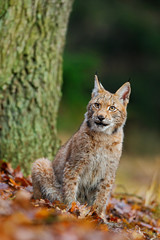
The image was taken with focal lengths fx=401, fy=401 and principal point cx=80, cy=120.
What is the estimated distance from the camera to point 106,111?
4637 millimetres

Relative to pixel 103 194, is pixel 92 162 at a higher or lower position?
higher

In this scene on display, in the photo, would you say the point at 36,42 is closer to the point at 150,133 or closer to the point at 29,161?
the point at 29,161

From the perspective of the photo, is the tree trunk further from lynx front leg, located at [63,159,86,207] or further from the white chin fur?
the white chin fur

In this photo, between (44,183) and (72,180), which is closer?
(72,180)

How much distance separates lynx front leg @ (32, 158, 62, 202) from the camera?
15.5ft

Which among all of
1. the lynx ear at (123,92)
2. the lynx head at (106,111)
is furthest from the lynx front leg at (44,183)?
the lynx ear at (123,92)

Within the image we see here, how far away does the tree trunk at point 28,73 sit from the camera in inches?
211

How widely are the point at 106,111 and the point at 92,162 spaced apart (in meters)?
0.61

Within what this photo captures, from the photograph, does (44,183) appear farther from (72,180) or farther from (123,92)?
(123,92)

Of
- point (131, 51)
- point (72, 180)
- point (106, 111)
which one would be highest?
point (131, 51)

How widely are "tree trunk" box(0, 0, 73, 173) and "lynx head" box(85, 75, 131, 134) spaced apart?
1.10 meters

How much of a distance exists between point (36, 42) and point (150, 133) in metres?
11.4

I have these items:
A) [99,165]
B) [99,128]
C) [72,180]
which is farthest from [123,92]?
[72,180]

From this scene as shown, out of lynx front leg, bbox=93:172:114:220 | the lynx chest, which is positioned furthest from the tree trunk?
lynx front leg, bbox=93:172:114:220
